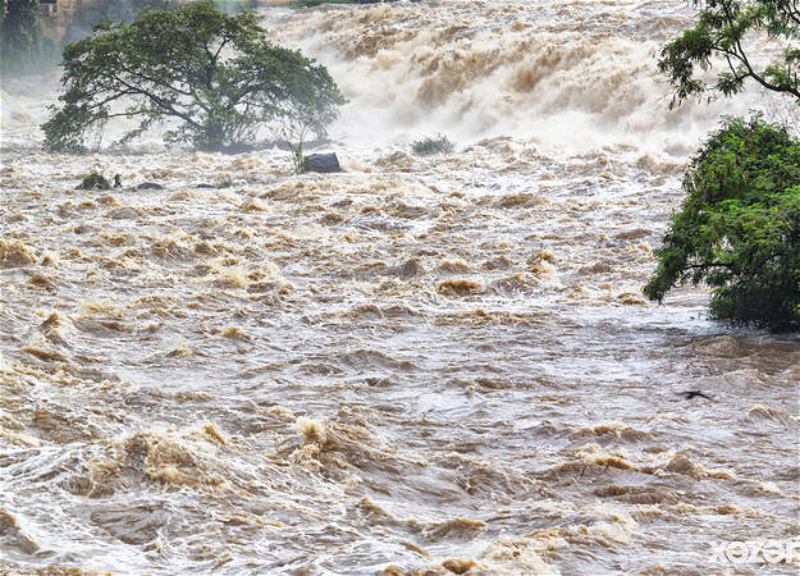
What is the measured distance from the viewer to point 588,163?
18.9 m

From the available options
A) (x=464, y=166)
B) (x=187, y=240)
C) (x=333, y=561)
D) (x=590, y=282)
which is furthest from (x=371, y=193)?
(x=333, y=561)

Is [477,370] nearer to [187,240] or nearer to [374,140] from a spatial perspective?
[187,240]

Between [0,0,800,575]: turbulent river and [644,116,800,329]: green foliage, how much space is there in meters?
0.36

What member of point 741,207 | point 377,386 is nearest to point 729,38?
point 741,207

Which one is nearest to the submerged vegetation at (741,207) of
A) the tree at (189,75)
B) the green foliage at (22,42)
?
the tree at (189,75)

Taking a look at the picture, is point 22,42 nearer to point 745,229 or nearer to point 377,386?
point 377,386

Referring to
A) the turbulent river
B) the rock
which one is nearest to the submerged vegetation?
the turbulent river

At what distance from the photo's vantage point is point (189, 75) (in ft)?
80.9

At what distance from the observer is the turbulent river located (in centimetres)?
512

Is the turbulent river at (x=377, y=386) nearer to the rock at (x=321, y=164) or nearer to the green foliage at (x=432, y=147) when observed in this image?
the rock at (x=321, y=164)

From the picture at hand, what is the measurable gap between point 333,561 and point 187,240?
916cm

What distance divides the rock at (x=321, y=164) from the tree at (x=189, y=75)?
4.49 metres

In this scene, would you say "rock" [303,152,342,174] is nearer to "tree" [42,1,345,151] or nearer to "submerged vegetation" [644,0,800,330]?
"tree" [42,1,345,151]

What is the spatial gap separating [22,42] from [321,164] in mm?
24635
